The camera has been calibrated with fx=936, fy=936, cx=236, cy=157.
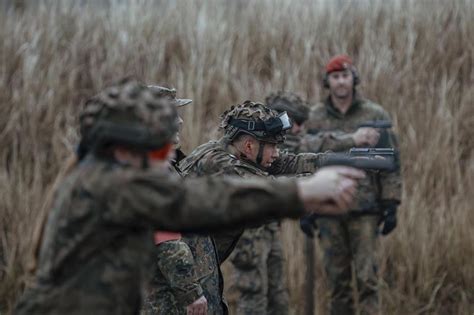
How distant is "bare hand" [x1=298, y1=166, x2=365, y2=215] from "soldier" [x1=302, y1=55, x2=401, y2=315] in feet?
12.2

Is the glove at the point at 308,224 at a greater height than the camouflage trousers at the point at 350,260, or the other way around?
the glove at the point at 308,224

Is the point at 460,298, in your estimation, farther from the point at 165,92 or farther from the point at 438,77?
the point at 165,92

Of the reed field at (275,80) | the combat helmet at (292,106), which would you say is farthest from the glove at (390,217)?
the combat helmet at (292,106)

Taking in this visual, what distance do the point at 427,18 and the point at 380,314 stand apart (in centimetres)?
407

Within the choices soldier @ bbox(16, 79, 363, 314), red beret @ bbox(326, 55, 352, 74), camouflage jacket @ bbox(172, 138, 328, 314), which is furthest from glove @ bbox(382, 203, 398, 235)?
soldier @ bbox(16, 79, 363, 314)

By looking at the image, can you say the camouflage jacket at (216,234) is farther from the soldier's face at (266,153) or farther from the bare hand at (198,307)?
the bare hand at (198,307)

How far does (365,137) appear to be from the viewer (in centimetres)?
629

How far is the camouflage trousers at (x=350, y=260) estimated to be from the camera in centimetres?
684

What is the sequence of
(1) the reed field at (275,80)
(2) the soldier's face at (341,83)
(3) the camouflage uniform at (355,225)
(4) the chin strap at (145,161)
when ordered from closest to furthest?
(4) the chin strap at (145,161) → (3) the camouflage uniform at (355,225) → (2) the soldier's face at (341,83) → (1) the reed field at (275,80)

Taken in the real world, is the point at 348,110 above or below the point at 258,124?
above

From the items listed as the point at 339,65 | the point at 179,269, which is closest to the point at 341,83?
the point at 339,65

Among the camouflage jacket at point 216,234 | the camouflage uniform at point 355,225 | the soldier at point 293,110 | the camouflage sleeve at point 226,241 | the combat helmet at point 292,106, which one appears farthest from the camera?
the combat helmet at point 292,106

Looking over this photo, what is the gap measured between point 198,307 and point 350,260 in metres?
2.89

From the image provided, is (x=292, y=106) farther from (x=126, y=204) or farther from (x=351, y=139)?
(x=126, y=204)
